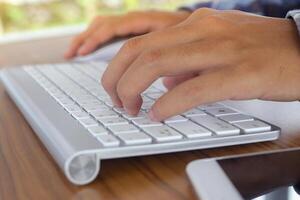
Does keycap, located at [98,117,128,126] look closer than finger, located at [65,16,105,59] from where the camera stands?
Yes

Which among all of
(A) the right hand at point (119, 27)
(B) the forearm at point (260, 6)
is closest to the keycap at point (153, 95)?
(A) the right hand at point (119, 27)

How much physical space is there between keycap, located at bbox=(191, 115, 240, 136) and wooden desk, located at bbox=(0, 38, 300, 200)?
1 centimetres

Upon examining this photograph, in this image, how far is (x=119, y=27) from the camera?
0.90m

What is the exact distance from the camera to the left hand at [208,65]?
16.8 inches

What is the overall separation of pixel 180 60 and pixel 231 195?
0.49 feet

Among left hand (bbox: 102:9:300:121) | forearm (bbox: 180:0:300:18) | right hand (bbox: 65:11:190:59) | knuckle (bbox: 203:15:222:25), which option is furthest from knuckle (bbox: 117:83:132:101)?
forearm (bbox: 180:0:300:18)

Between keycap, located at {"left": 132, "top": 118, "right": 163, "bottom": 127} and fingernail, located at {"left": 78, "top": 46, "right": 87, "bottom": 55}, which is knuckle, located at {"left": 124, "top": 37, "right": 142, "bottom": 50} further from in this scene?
fingernail, located at {"left": 78, "top": 46, "right": 87, "bottom": 55}

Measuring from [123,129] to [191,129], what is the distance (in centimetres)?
5

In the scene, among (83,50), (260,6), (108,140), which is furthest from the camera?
(260,6)

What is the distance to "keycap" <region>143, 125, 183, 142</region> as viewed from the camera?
1.24 ft

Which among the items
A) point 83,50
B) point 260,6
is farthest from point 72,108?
point 260,6

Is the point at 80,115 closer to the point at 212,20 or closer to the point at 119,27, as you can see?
the point at 212,20

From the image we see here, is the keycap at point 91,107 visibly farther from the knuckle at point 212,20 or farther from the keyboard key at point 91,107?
the knuckle at point 212,20

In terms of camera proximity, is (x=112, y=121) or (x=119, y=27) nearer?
(x=112, y=121)
